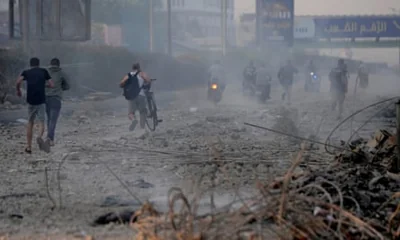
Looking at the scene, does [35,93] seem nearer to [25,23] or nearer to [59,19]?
[59,19]

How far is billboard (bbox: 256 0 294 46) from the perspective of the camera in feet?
164

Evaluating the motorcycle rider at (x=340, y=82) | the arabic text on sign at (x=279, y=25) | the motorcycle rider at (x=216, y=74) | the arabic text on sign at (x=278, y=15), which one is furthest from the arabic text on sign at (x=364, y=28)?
the motorcycle rider at (x=340, y=82)

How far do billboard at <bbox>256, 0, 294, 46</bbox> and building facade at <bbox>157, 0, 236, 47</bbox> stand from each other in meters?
Answer: 20.7

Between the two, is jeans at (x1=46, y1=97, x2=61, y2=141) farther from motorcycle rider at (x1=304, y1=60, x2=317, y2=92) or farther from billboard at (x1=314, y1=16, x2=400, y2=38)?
billboard at (x1=314, y1=16, x2=400, y2=38)

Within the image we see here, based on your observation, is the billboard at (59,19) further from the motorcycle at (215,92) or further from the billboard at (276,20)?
the billboard at (276,20)

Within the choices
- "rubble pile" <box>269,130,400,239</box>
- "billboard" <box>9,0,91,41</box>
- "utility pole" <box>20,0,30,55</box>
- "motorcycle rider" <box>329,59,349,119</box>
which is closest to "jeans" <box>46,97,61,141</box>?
"rubble pile" <box>269,130,400,239</box>

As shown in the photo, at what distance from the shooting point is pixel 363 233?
5.62m

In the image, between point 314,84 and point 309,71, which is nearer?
point 309,71

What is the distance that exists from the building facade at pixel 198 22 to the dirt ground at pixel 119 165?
181 ft

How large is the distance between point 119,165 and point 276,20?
134 ft

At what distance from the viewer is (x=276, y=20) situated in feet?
165

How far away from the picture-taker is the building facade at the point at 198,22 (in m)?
75.4

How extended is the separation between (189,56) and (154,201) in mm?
40357

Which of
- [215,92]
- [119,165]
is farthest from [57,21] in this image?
[119,165]
